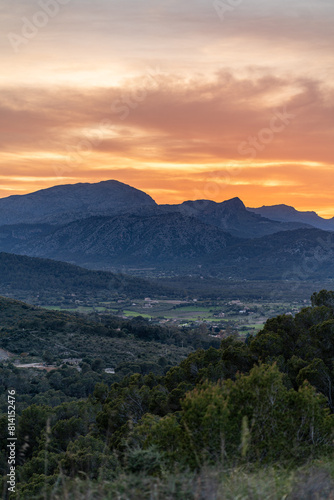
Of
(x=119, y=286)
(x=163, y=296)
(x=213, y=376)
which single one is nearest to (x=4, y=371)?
(x=213, y=376)

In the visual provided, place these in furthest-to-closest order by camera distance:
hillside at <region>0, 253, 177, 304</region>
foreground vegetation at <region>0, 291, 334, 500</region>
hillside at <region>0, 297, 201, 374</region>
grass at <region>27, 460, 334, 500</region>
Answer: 1. hillside at <region>0, 253, 177, 304</region>
2. hillside at <region>0, 297, 201, 374</region>
3. foreground vegetation at <region>0, 291, 334, 500</region>
4. grass at <region>27, 460, 334, 500</region>

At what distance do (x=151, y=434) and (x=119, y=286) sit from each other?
12793 centimetres

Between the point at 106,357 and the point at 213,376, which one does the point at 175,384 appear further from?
the point at 106,357

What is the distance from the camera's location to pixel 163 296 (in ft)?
410

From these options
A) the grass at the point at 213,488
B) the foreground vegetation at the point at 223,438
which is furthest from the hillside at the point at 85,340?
the grass at the point at 213,488

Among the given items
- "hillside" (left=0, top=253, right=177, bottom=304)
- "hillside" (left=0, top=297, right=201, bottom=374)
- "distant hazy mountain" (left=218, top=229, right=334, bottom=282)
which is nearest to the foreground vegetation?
"hillside" (left=0, top=297, right=201, bottom=374)

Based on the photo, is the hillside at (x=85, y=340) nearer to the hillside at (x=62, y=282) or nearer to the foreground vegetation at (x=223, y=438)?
the foreground vegetation at (x=223, y=438)

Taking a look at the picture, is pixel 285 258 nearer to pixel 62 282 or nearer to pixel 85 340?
pixel 62 282

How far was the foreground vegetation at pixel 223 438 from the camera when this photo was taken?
486cm

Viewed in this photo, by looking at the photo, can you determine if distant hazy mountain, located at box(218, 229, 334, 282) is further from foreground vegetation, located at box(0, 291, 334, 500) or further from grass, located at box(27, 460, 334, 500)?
grass, located at box(27, 460, 334, 500)

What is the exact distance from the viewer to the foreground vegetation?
4.86 meters

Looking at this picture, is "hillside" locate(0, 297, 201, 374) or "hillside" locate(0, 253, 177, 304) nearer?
"hillside" locate(0, 297, 201, 374)

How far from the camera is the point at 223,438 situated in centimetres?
619

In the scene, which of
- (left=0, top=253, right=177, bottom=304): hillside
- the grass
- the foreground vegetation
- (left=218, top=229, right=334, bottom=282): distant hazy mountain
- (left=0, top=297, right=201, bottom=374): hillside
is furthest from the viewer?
(left=218, top=229, right=334, bottom=282): distant hazy mountain
